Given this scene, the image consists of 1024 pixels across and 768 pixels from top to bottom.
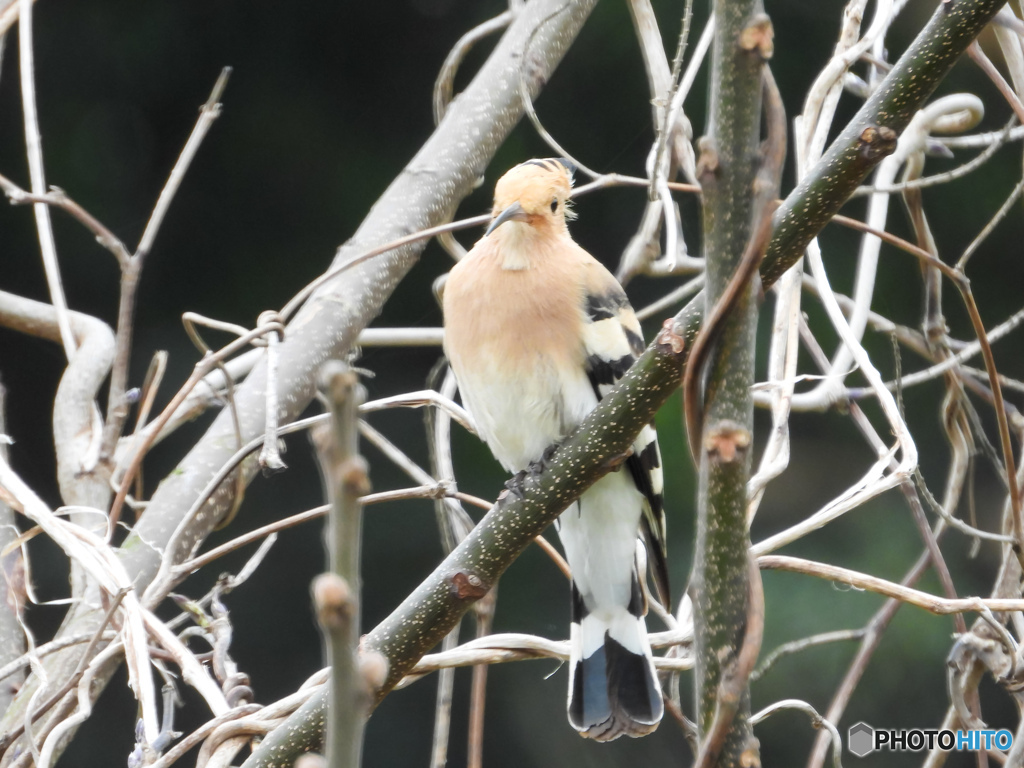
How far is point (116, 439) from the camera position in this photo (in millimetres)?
1654

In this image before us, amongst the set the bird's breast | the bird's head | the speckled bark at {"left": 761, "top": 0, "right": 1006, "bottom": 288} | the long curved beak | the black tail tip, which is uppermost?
the bird's head

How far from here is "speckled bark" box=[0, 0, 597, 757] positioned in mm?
1498

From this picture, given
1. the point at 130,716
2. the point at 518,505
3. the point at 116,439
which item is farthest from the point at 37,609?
the point at 518,505

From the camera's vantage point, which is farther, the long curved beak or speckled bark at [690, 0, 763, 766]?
the long curved beak

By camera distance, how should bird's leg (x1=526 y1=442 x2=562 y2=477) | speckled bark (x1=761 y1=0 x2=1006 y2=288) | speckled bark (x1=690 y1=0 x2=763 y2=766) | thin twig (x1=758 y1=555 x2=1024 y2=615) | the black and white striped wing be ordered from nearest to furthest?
speckled bark (x1=690 y1=0 x2=763 y2=766) → speckled bark (x1=761 y1=0 x2=1006 y2=288) → thin twig (x1=758 y1=555 x2=1024 y2=615) → bird's leg (x1=526 y1=442 x2=562 y2=477) → the black and white striped wing

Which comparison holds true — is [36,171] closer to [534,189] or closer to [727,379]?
[534,189]

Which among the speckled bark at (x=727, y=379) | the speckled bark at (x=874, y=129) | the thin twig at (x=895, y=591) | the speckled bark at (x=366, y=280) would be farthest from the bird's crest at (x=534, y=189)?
the speckled bark at (x=727, y=379)

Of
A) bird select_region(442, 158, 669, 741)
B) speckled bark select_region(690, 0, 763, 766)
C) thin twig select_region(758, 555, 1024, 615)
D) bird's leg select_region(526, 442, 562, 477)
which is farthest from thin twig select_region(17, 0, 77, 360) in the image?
speckled bark select_region(690, 0, 763, 766)

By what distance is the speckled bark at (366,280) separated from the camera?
1.50 m

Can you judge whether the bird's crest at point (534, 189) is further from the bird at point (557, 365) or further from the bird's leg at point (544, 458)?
the bird's leg at point (544, 458)

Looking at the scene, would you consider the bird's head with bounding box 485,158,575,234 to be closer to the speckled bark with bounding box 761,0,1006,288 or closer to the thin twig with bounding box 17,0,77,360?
the thin twig with bounding box 17,0,77,360

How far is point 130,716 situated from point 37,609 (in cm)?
52

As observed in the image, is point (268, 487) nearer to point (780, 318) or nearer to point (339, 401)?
point (780, 318)

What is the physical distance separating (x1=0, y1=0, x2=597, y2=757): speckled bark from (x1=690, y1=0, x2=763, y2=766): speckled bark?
3.22 ft
